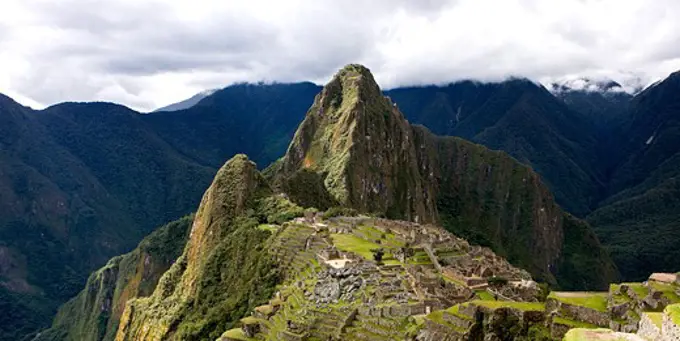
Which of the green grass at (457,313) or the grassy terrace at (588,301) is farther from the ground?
the grassy terrace at (588,301)

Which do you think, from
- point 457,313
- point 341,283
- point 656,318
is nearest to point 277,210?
point 341,283

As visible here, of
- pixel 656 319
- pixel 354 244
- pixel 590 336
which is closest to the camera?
pixel 590 336

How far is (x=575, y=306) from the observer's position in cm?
2673

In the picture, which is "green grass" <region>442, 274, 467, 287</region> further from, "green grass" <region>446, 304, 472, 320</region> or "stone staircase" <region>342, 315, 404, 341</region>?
"green grass" <region>446, 304, 472, 320</region>

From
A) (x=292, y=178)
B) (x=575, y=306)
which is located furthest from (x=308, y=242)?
(x=292, y=178)

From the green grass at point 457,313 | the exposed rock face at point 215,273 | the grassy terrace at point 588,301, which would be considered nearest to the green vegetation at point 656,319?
the grassy terrace at point 588,301

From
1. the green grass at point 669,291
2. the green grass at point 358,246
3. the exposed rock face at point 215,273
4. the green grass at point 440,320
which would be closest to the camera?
the green grass at point 669,291

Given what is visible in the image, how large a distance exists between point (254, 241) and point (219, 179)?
36.8m

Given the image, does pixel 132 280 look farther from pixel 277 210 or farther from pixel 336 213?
pixel 336 213

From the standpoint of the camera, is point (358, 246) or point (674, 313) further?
point (358, 246)

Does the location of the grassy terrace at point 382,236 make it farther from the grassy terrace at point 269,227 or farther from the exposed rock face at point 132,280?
the exposed rock face at point 132,280

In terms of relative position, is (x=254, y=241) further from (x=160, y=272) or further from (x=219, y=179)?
(x=160, y=272)

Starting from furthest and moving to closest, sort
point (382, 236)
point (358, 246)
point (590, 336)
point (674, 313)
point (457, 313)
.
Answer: point (382, 236) < point (358, 246) < point (457, 313) < point (674, 313) < point (590, 336)

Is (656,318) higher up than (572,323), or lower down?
higher up
